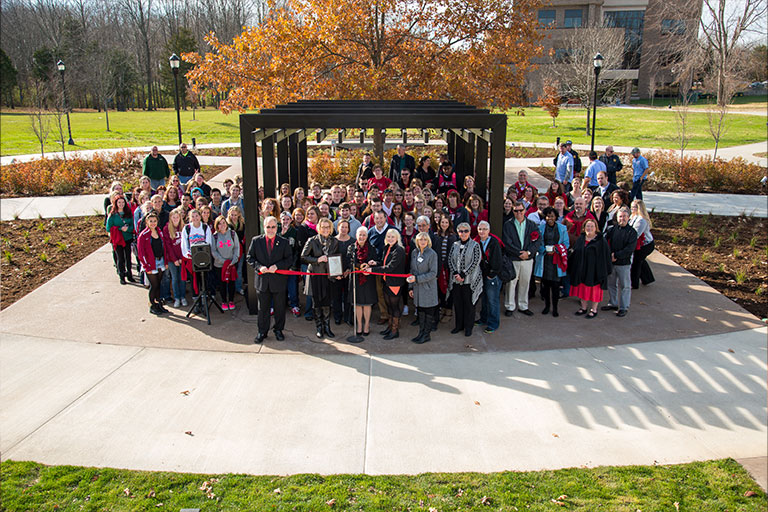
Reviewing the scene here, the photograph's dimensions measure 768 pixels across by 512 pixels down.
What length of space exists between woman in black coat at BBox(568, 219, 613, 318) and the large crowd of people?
15 mm

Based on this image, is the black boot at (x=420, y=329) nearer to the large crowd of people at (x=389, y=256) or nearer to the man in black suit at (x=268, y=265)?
the large crowd of people at (x=389, y=256)

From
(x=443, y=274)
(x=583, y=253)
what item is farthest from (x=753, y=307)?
(x=443, y=274)

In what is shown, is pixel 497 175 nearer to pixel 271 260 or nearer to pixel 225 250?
pixel 271 260

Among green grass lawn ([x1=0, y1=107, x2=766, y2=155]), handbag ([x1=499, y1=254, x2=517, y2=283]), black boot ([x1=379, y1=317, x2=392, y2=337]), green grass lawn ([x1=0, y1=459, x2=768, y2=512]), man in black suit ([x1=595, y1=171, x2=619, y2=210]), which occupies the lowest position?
green grass lawn ([x1=0, y1=459, x2=768, y2=512])

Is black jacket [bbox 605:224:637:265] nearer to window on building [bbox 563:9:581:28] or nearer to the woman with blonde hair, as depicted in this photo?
the woman with blonde hair

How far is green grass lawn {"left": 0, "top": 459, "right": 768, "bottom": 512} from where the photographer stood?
489 cm

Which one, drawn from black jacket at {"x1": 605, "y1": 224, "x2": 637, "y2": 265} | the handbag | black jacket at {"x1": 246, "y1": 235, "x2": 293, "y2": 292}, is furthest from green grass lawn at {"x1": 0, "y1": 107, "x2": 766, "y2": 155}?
black jacket at {"x1": 246, "y1": 235, "x2": 293, "y2": 292}

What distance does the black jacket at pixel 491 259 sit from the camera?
27.6 feet

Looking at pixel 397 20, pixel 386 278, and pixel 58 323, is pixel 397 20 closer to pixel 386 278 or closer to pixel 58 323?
pixel 386 278

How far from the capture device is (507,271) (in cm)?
865

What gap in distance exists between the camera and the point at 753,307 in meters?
9.42

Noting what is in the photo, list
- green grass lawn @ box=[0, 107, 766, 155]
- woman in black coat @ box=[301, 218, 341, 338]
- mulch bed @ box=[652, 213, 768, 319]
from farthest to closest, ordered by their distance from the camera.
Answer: green grass lawn @ box=[0, 107, 766, 155], mulch bed @ box=[652, 213, 768, 319], woman in black coat @ box=[301, 218, 341, 338]

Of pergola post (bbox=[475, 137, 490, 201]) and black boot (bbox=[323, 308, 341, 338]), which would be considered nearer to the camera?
black boot (bbox=[323, 308, 341, 338])

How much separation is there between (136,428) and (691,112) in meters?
48.7
